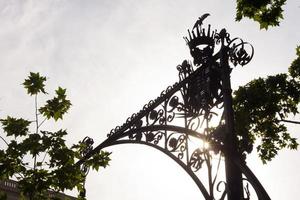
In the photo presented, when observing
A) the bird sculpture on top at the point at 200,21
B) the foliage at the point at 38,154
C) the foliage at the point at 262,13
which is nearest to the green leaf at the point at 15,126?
the foliage at the point at 38,154

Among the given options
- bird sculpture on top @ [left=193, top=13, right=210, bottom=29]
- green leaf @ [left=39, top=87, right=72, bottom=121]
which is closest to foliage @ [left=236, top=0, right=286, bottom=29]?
bird sculpture on top @ [left=193, top=13, right=210, bottom=29]

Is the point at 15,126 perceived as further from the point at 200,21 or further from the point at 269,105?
the point at 269,105

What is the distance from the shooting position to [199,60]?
21.3 feet

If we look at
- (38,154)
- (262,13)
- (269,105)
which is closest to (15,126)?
(38,154)

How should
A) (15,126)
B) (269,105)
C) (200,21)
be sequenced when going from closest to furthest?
1. (200,21)
2. (15,126)
3. (269,105)

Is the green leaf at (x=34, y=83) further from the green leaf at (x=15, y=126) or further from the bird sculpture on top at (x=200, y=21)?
the bird sculpture on top at (x=200, y=21)

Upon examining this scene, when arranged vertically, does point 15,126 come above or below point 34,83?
below

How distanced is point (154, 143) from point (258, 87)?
31.0 feet

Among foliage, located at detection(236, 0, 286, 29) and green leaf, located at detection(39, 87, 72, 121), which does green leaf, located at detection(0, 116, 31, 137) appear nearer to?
green leaf, located at detection(39, 87, 72, 121)

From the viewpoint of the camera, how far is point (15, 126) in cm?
790

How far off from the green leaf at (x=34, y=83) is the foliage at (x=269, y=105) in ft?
27.7

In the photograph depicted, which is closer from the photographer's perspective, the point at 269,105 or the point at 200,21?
the point at 200,21

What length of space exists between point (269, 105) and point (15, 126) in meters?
10.1

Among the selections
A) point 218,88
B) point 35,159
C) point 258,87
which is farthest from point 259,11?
point 258,87
